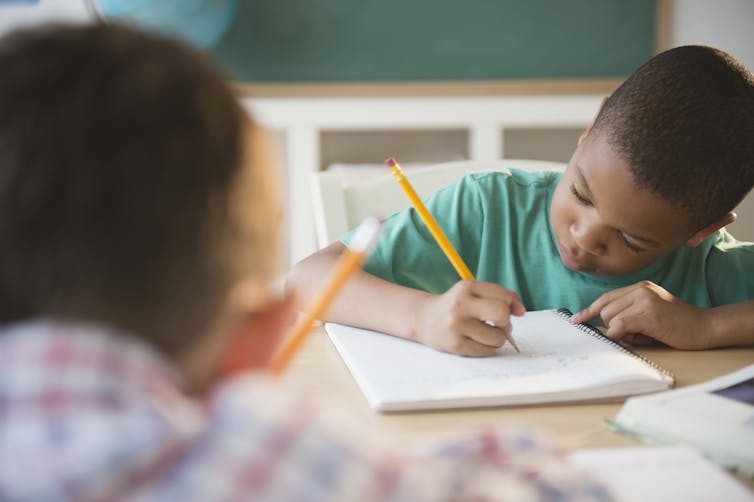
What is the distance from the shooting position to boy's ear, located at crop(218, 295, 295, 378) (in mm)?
377

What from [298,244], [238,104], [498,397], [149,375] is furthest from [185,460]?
[298,244]

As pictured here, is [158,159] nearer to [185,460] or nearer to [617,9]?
[185,460]

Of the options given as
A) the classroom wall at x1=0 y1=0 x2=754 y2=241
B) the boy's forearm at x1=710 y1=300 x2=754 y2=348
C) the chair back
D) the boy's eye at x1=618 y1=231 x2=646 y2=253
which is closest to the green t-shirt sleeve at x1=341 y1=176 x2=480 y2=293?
the chair back

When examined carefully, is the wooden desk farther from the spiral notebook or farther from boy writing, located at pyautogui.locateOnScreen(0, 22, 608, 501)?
boy writing, located at pyautogui.locateOnScreen(0, 22, 608, 501)

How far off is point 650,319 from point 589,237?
0.13 metres

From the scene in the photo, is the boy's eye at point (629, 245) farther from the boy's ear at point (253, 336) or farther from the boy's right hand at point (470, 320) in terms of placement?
the boy's ear at point (253, 336)

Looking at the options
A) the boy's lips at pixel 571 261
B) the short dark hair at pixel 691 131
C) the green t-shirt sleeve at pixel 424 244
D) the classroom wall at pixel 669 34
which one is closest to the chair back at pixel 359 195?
the green t-shirt sleeve at pixel 424 244

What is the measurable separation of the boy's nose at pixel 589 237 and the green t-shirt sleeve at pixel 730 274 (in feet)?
0.81

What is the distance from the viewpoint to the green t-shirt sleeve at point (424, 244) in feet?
3.61

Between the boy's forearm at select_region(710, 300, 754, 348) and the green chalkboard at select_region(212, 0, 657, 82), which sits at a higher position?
the green chalkboard at select_region(212, 0, 657, 82)

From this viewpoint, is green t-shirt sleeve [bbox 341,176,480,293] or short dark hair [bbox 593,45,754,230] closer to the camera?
short dark hair [bbox 593,45,754,230]

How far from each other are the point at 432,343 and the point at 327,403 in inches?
19.9

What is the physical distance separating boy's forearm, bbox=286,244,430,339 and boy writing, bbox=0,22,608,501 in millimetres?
526

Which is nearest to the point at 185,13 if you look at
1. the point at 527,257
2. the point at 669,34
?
the point at 669,34
